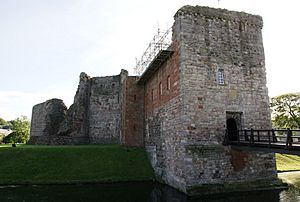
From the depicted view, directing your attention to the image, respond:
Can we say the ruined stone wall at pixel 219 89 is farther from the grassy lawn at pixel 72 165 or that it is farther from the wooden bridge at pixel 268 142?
the grassy lawn at pixel 72 165

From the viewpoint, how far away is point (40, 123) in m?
32.1

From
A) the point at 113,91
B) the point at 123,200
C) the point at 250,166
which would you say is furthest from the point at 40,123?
the point at 250,166

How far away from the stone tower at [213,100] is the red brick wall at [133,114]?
640cm

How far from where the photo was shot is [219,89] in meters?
15.0

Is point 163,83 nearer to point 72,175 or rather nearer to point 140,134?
point 140,134

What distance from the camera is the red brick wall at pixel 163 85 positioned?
1533 centimetres

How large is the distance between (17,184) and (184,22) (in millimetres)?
14191

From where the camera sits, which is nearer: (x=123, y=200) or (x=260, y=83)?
(x=123, y=200)

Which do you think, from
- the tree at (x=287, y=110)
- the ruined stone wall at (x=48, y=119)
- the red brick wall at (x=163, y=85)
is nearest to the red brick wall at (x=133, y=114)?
the red brick wall at (x=163, y=85)

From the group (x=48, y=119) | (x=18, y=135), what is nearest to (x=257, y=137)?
(x=48, y=119)

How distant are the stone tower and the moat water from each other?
83 cm

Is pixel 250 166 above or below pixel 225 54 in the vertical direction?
below

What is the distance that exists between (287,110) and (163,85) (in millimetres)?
23382

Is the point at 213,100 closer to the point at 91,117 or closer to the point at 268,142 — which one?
the point at 268,142
